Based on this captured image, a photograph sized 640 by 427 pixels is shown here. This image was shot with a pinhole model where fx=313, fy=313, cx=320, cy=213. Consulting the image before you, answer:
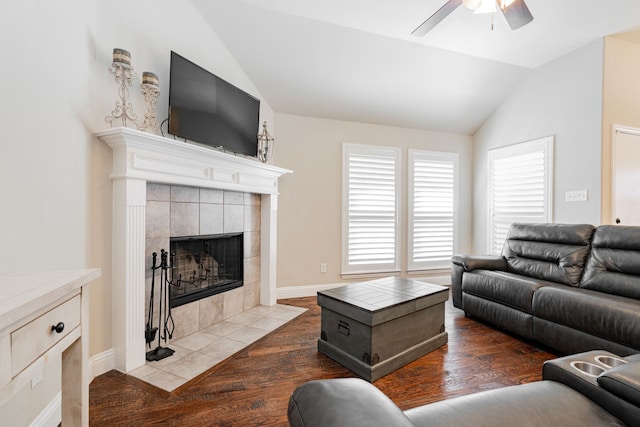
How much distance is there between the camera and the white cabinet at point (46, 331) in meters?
0.78

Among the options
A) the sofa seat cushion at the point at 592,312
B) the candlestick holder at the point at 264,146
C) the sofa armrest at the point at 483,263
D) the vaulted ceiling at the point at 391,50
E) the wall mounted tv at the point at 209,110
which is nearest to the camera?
the sofa seat cushion at the point at 592,312

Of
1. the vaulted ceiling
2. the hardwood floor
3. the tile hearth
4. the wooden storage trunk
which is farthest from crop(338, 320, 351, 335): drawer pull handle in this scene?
the vaulted ceiling

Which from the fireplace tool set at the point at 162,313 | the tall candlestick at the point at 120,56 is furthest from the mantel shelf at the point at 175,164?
the fireplace tool set at the point at 162,313

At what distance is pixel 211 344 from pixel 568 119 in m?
Answer: 4.58

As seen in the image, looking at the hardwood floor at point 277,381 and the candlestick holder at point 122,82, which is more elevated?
the candlestick holder at point 122,82

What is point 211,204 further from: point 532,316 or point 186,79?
point 532,316

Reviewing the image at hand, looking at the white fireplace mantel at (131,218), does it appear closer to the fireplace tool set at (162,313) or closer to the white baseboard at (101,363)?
the white baseboard at (101,363)

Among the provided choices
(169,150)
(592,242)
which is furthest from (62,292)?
(592,242)

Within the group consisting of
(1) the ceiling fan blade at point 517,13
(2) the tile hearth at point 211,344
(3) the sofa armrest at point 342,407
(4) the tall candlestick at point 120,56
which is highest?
(1) the ceiling fan blade at point 517,13

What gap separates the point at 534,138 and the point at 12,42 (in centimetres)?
500

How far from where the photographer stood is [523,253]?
3314 millimetres

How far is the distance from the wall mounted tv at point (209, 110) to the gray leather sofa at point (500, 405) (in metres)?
2.40

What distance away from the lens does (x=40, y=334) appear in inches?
36.1

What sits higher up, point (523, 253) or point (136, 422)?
point (523, 253)
